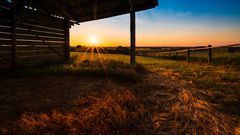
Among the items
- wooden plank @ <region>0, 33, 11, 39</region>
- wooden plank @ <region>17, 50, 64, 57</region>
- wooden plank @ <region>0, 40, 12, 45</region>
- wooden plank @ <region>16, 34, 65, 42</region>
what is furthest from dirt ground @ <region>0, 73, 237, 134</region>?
wooden plank @ <region>16, 34, 65, 42</region>

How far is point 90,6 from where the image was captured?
8.54 m

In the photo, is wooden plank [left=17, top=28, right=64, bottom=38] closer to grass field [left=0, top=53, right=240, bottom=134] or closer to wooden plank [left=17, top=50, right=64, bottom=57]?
wooden plank [left=17, top=50, right=64, bottom=57]

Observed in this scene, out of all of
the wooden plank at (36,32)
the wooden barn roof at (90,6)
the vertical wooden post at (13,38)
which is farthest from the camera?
the wooden barn roof at (90,6)

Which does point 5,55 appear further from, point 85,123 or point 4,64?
point 85,123

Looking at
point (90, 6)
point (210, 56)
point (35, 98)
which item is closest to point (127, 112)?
point (35, 98)

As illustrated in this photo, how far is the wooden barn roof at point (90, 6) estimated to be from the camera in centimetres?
800

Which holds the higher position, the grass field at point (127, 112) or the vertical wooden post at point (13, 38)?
the vertical wooden post at point (13, 38)

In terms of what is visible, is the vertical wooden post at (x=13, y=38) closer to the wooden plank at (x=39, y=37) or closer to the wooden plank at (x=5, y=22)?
the wooden plank at (x=5, y=22)

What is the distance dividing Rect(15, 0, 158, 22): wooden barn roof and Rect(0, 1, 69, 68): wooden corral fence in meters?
0.45

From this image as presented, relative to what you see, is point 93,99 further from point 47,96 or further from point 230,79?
point 230,79

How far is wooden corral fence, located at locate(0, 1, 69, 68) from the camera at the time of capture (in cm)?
696

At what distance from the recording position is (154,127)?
6.69 ft

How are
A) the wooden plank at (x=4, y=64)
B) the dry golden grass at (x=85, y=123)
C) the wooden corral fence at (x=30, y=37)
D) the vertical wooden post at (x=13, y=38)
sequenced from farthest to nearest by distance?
1. the vertical wooden post at (x=13, y=38)
2. the wooden corral fence at (x=30, y=37)
3. the wooden plank at (x=4, y=64)
4. the dry golden grass at (x=85, y=123)

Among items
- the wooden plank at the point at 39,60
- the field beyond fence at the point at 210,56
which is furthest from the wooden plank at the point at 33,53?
the field beyond fence at the point at 210,56
